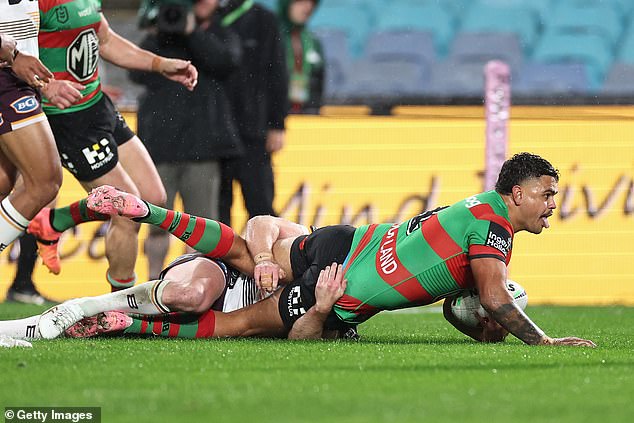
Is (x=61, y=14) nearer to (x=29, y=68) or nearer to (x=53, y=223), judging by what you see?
(x=29, y=68)

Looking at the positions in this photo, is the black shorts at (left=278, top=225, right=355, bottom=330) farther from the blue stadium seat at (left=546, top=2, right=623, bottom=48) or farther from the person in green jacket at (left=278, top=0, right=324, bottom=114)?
the blue stadium seat at (left=546, top=2, right=623, bottom=48)

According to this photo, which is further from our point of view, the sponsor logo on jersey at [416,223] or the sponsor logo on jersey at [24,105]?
the sponsor logo on jersey at [24,105]

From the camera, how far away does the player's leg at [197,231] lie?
6.05 meters

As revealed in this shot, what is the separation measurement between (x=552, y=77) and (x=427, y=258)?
7567mm

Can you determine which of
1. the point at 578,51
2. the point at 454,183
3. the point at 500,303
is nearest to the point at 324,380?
the point at 500,303

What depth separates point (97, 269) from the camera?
10.3 metres

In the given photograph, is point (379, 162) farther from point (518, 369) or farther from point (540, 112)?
point (518, 369)

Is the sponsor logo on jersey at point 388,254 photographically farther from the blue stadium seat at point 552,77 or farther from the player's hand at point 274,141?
the blue stadium seat at point 552,77

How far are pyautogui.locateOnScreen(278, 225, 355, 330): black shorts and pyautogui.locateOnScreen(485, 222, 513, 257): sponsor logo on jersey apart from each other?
2.59 ft

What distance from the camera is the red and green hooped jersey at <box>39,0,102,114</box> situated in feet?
22.7

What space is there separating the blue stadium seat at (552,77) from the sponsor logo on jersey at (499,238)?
7.18m

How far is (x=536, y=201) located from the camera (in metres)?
5.94

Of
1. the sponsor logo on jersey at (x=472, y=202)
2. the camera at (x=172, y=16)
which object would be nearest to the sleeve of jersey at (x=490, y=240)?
the sponsor logo on jersey at (x=472, y=202)

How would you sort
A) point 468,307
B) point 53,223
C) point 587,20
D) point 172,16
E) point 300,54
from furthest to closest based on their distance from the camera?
1. point 587,20
2. point 300,54
3. point 172,16
4. point 53,223
5. point 468,307
